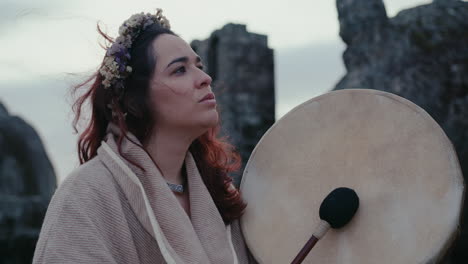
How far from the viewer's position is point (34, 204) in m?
4.20

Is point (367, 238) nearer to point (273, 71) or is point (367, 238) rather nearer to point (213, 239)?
point (213, 239)

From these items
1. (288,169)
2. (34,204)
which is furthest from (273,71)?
(288,169)

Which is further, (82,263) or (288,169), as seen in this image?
(288,169)

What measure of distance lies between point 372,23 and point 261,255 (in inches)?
121

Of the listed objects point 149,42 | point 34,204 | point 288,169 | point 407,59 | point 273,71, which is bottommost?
point 273,71

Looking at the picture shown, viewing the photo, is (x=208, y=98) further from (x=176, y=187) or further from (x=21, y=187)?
(x=21, y=187)

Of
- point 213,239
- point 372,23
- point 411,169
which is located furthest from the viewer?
point 372,23

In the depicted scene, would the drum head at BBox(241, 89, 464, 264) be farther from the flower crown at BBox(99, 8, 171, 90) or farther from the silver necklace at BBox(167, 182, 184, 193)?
the flower crown at BBox(99, 8, 171, 90)

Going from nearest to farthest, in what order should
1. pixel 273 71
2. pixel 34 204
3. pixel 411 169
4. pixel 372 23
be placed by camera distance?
pixel 411 169 → pixel 34 204 → pixel 372 23 → pixel 273 71

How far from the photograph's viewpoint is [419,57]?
14.0ft

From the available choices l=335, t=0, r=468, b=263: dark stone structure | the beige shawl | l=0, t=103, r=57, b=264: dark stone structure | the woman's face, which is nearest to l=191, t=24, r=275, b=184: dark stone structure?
l=335, t=0, r=468, b=263: dark stone structure

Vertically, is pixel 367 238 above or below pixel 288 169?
below

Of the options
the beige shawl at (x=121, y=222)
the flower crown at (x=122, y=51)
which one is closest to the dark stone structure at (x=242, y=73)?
the flower crown at (x=122, y=51)

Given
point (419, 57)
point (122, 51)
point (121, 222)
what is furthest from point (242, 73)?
point (121, 222)
